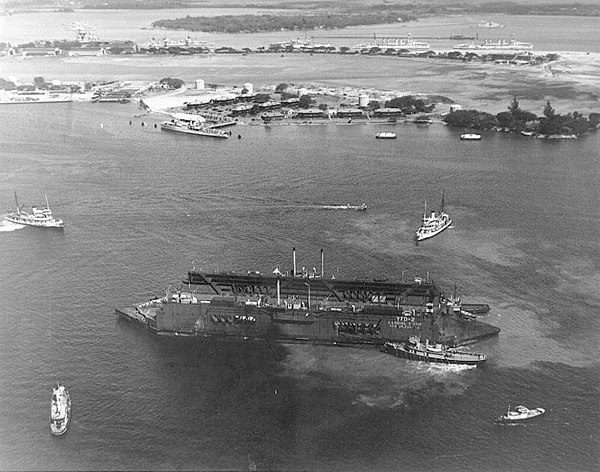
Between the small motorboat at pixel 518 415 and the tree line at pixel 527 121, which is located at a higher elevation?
the tree line at pixel 527 121

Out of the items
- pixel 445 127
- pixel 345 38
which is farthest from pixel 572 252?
pixel 345 38

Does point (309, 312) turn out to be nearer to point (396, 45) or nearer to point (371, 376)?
point (371, 376)

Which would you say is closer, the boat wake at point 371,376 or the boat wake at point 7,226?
the boat wake at point 371,376

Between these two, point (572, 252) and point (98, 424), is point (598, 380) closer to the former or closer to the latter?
point (572, 252)

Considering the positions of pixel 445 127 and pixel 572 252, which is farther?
pixel 445 127

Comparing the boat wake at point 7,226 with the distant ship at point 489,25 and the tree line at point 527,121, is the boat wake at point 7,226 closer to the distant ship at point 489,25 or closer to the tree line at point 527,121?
the tree line at point 527,121

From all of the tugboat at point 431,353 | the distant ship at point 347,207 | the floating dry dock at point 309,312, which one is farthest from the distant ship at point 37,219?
the tugboat at point 431,353

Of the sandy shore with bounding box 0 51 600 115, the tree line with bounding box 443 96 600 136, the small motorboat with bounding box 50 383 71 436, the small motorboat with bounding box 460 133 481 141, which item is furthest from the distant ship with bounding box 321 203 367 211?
the sandy shore with bounding box 0 51 600 115
